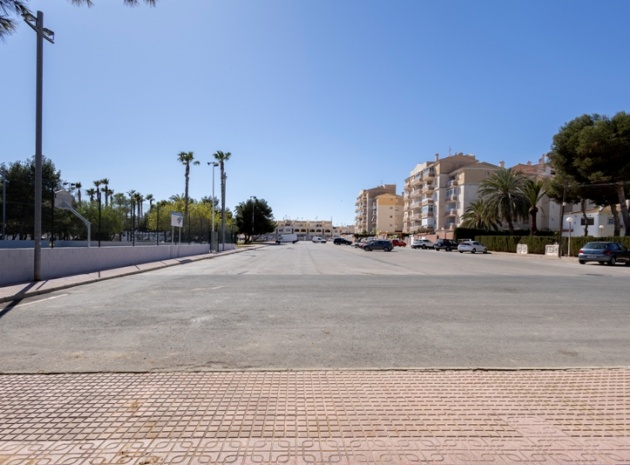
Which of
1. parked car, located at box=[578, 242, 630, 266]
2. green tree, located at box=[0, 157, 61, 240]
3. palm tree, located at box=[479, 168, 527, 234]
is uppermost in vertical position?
palm tree, located at box=[479, 168, 527, 234]

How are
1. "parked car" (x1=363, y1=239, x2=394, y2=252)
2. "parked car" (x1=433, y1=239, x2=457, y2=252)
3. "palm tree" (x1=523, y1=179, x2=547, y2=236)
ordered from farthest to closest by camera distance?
"palm tree" (x1=523, y1=179, x2=547, y2=236) → "parked car" (x1=433, y1=239, x2=457, y2=252) → "parked car" (x1=363, y1=239, x2=394, y2=252)

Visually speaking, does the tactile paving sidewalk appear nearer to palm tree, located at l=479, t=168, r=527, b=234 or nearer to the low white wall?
the low white wall

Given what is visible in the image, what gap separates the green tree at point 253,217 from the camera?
271 feet

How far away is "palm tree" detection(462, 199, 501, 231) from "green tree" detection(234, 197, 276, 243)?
39.2m

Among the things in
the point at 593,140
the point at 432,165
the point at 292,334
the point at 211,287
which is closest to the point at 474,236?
the point at 593,140

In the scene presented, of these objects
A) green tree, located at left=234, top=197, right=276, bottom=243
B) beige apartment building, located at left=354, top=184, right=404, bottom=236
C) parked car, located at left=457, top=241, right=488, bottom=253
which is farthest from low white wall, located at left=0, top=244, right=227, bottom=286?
beige apartment building, located at left=354, top=184, right=404, bottom=236

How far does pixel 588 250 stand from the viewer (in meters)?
28.6

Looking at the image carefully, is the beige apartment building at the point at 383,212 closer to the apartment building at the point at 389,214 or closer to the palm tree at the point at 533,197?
→ the apartment building at the point at 389,214

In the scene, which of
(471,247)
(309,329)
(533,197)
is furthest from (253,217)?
(309,329)

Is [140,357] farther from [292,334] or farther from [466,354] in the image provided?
[466,354]

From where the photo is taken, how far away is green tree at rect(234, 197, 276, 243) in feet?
271

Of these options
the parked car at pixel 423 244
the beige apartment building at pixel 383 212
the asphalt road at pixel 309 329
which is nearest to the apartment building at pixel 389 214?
the beige apartment building at pixel 383 212

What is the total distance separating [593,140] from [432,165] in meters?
51.0

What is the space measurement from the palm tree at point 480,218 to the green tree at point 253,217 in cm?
3918
